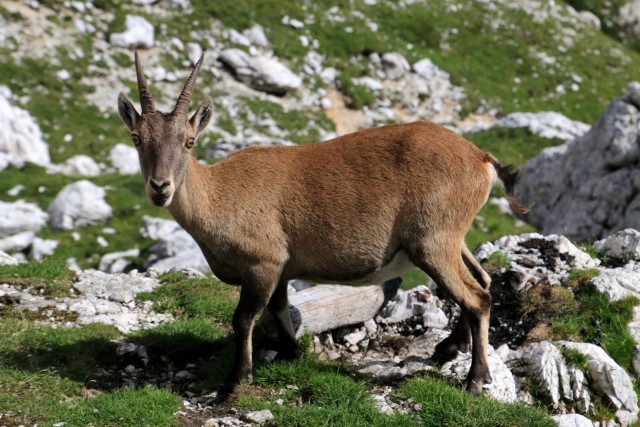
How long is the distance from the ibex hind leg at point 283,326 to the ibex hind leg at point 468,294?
1.98 meters

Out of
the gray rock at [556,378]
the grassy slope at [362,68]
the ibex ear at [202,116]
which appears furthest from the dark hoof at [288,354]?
the grassy slope at [362,68]

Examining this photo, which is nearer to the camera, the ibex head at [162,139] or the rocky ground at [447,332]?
the ibex head at [162,139]

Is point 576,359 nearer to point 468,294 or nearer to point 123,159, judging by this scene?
point 468,294

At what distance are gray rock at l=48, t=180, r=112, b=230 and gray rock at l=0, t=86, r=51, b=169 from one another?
11.1 feet

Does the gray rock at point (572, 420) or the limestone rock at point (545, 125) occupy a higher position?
the gray rock at point (572, 420)

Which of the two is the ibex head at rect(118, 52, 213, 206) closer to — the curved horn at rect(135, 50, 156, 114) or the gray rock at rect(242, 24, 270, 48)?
the curved horn at rect(135, 50, 156, 114)

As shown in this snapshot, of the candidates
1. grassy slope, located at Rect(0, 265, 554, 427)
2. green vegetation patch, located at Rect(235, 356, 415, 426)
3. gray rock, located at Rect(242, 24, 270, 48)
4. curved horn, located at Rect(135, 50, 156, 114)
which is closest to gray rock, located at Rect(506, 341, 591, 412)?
grassy slope, located at Rect(0, 265, 554, 427)

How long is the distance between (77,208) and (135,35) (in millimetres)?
12806

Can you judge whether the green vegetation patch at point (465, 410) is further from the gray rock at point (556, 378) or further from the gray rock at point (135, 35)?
the gray rock at point (135, 35)

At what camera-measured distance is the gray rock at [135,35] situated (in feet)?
99.5

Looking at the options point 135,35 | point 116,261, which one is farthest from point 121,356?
point 135,35

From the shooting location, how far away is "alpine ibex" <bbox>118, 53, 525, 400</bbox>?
28.4ft

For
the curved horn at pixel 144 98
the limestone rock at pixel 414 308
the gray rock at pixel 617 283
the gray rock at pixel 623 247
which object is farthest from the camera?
the gray rock at pixel 623 247

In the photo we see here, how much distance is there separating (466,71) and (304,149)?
1223 inches
